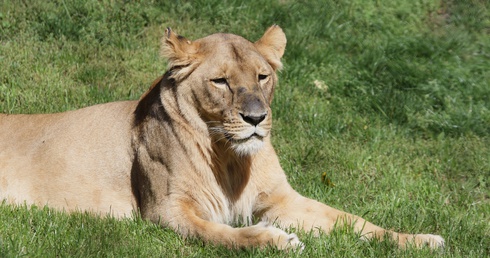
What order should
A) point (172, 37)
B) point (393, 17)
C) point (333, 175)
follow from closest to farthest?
point (172, 37), point (333, 175), point (393, 17)

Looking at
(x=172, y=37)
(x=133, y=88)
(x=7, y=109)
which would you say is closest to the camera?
(x=172, y=37)

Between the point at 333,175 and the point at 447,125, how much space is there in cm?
147

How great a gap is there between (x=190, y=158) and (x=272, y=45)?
905 mm

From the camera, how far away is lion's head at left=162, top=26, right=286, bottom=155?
14.4 feet

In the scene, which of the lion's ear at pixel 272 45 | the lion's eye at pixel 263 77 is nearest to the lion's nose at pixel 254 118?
the lion's eye at pixel 263 77

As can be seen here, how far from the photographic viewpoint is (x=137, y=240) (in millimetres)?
4316

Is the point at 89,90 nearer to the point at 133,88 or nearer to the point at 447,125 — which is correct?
the point at 133,88

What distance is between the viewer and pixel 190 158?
468cm

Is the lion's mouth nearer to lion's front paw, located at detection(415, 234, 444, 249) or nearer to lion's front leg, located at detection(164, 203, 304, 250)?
lion's front leg, located at detection(164, 203, 304, 250)

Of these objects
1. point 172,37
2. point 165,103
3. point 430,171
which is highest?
point 172,37

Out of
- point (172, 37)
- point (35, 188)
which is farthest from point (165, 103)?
point (35, 188)

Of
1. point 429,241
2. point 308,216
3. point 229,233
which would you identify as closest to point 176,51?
point 229,233

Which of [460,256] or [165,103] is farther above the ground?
[165,103]

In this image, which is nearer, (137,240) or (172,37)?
(137,240)
